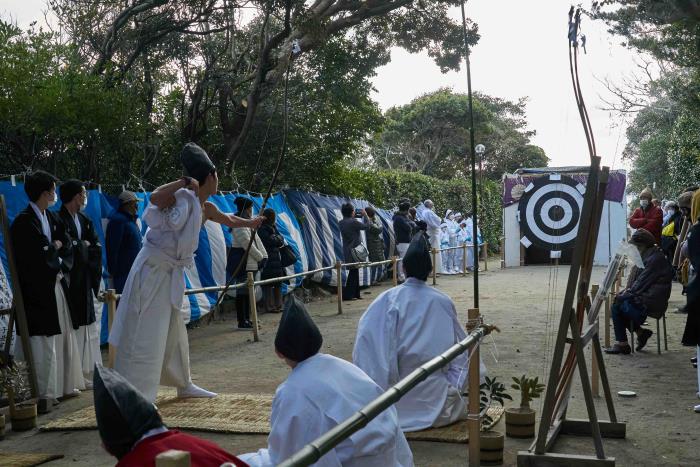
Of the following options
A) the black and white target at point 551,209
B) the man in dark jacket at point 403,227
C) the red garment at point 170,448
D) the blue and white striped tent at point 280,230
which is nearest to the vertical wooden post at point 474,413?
the red garment at point 170,448

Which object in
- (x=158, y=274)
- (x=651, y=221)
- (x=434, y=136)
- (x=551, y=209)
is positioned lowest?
(x=158, y=274)

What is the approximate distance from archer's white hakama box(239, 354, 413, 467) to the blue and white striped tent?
4.80 meters

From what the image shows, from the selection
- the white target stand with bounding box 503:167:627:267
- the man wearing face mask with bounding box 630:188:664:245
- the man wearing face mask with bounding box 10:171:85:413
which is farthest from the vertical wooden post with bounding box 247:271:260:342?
the white target stand with bounding box 503:167:627:267

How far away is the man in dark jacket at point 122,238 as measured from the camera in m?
8.34

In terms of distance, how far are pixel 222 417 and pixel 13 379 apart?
1555mm

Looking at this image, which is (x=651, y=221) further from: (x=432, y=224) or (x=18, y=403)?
(x=18, y=403)

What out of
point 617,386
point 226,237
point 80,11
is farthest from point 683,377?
point 80,11

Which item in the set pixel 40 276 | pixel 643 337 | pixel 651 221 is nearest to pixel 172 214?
pixel 40 276

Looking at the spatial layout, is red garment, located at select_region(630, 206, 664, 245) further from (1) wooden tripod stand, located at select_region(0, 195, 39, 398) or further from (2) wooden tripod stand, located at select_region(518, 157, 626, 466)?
(1) wooden tripod stand, located at select_region(0, 195, 39, 398)

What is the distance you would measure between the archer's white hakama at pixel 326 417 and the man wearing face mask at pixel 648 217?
1117 centimetres

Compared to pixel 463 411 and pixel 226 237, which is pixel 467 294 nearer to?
pixel 226 237

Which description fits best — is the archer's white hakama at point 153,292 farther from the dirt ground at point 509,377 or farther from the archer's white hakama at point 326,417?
the archer's white hakama at point 326,417

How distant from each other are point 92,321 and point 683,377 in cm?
521

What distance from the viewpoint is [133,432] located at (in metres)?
2.22
